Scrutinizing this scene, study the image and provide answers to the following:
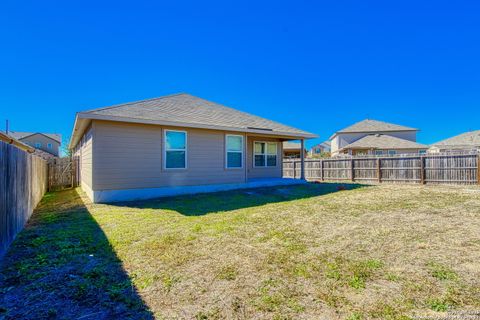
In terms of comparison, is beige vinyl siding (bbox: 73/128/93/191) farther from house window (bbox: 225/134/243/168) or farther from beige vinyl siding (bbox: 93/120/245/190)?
house window (bbox: 225/134/243/168)

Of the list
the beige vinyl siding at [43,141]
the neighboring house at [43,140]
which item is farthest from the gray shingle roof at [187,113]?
the beige vinyl siding at [43,141]

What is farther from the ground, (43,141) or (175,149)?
(43,141)

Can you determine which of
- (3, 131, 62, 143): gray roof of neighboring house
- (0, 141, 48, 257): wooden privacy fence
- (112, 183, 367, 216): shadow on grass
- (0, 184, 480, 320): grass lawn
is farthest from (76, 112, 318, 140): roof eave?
(3, 131, 62, 143): gray roof of neighboring house

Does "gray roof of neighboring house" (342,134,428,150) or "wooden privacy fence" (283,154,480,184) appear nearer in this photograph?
"wooden privacy fence" (283,154,480,184)

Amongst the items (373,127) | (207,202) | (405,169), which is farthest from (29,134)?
(373,127)

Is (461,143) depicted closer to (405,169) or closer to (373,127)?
(373,127)

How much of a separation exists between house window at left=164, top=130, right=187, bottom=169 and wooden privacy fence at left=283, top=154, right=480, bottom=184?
37.9ft

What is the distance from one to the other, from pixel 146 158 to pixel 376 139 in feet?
96.9

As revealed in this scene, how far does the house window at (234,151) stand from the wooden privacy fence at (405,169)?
8.64m

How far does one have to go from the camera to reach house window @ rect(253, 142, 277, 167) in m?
14.2

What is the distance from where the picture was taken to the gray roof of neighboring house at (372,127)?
118 feet

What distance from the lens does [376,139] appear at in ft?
101

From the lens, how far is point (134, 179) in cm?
925

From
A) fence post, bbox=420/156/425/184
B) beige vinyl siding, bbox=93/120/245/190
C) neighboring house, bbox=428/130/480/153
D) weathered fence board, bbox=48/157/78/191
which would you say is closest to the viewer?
beige vinyl siding, bbox=93/120/245/190
